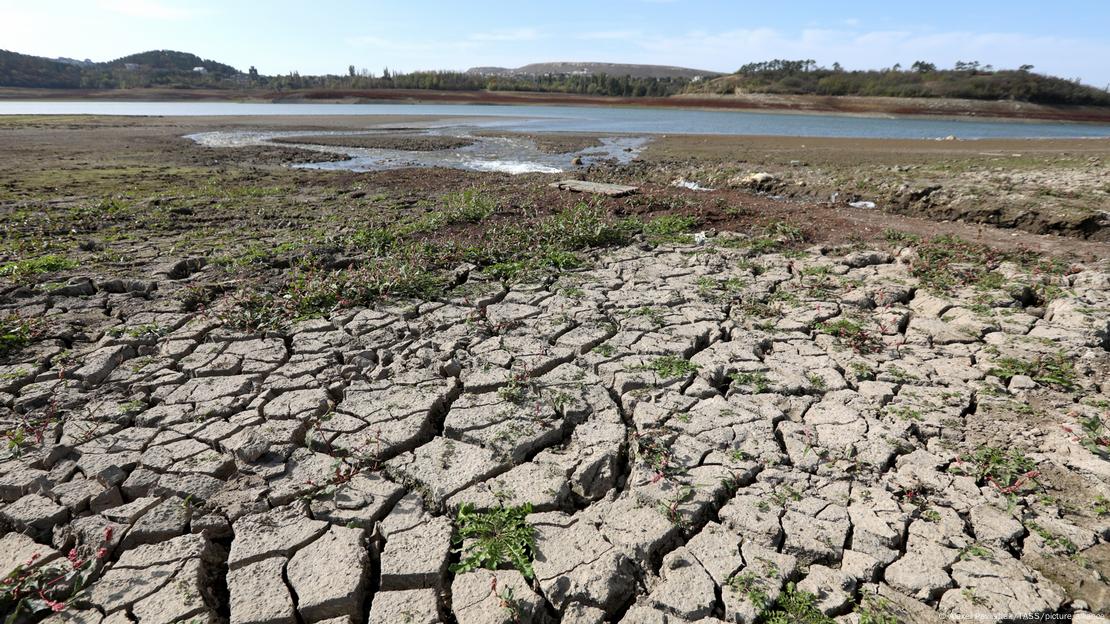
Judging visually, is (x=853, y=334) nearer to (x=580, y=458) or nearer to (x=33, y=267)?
(x=580, y=458)

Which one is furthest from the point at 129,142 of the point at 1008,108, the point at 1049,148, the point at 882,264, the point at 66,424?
the point at 1008,108

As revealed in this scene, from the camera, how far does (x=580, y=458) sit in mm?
3248

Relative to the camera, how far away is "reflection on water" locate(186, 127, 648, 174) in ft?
49.8

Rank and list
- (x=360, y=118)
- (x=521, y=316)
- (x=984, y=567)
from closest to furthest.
Result: (x=984, y=567)
(x=521, y=316)
(x=360, y=118)

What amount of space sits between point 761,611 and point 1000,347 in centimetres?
342

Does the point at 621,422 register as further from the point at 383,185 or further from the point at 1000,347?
the point at 383,185

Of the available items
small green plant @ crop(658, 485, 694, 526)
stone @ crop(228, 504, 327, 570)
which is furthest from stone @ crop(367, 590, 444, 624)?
small green plant @ crop(658, 485, 694, 526)

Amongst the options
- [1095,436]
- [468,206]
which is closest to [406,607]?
[1095,436]

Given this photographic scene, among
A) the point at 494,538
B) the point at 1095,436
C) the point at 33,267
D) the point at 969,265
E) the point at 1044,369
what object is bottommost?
the point at 494,538

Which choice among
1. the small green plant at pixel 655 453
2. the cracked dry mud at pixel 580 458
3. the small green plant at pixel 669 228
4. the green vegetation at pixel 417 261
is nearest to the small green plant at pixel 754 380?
the cracked dry mud at pixel 580 458

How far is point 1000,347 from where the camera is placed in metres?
4.32

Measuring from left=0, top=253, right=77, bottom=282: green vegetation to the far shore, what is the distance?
40699mm

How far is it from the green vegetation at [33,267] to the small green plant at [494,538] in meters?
5.93

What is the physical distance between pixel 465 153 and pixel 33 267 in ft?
44.0
